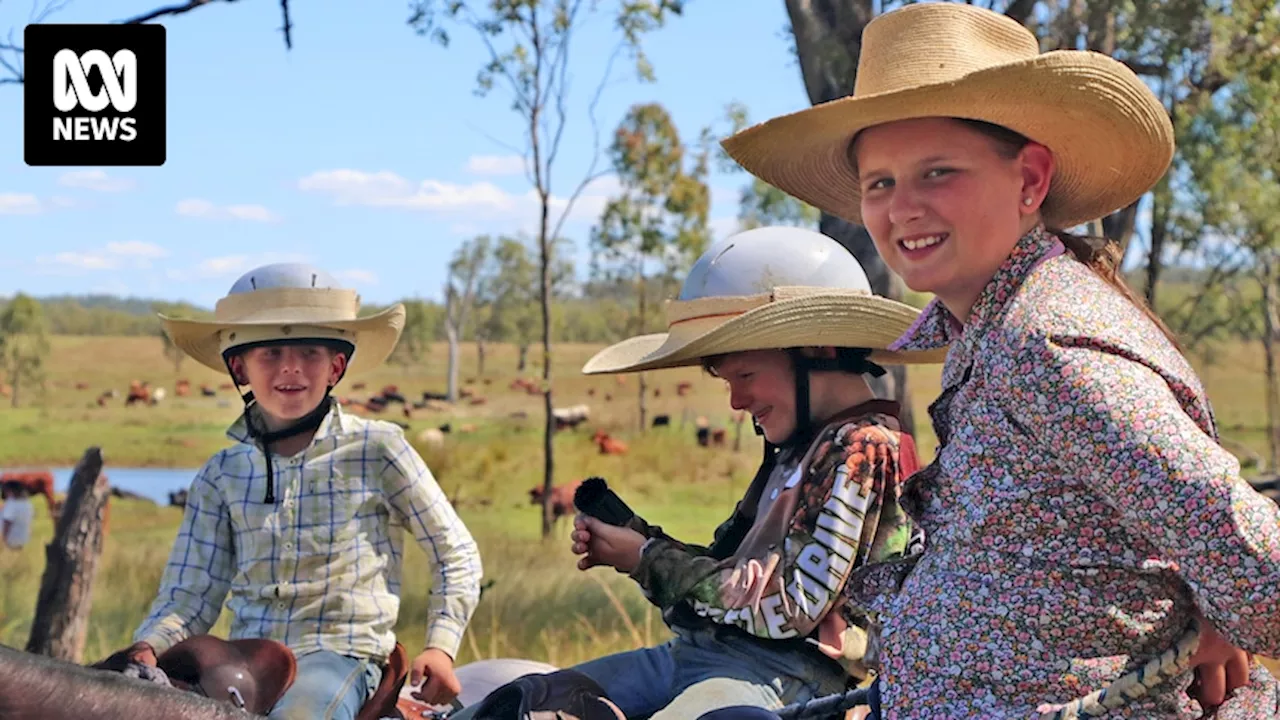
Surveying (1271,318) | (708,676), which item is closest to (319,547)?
(708,676)

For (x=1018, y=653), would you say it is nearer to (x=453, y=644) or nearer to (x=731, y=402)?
(x=731, y=402)

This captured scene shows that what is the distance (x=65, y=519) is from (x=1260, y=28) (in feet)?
28.1

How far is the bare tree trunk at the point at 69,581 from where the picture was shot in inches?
313

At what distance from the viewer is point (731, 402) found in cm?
348

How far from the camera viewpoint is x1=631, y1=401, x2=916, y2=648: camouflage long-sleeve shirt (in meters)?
3.11

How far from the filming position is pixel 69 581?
8094 mm

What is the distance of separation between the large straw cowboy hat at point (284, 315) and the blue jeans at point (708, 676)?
1498 mm

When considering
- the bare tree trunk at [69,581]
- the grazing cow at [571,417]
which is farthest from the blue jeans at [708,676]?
the grazing cow at [571,417]

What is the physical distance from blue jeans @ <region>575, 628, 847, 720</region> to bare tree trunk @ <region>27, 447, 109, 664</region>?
525 centimetres

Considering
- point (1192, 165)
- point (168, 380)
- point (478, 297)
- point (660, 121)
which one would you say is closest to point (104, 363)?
point (168, 380)

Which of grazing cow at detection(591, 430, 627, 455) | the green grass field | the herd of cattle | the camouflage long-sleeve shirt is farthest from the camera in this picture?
grazing cow at detection(591, 430, 627, 455)

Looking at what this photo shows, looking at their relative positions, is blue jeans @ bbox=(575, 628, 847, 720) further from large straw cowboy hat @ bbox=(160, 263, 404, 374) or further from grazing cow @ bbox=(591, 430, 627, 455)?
grazing cow @ bbox=(591, 430, 627, 455)

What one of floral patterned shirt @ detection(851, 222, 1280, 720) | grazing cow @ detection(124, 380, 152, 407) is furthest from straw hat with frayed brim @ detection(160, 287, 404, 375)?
grazing cow @ detection(124, 380, 152, 407)

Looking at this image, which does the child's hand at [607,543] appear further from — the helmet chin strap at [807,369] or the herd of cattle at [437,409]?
the herd of cattle at [437,409]
